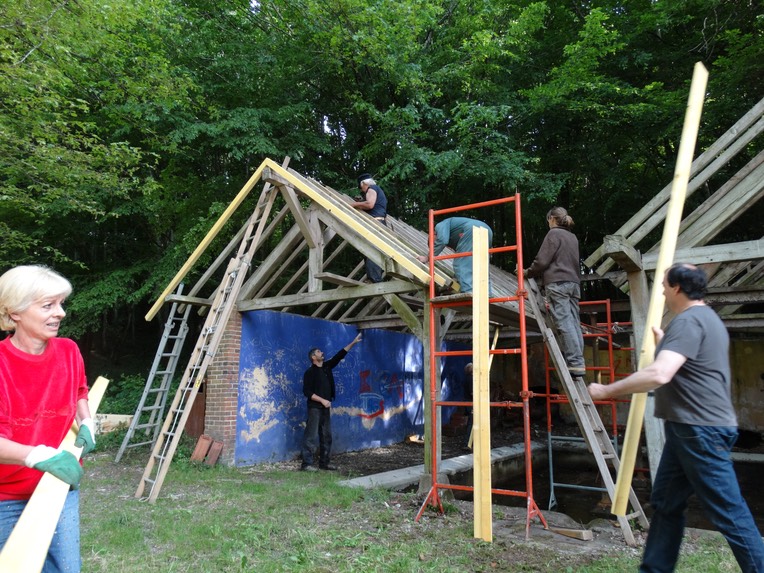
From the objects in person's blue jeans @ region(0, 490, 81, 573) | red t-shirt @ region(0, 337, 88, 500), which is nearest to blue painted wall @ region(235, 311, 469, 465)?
person's blue jeans @ region(0, 490, 81, 573)

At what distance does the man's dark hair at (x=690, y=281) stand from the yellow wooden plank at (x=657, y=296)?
0.09 m

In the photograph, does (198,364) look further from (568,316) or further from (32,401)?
(32,401)

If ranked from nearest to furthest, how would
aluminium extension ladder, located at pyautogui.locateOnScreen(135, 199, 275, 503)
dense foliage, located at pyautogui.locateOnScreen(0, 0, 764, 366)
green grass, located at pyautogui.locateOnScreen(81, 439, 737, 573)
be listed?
green grass, located at pyautogui.locateOnScreen(81, 439, 737, 573) < aluminium extension ladder, located at pyautogui.locateOnScreen(135, 199, 275, 503) < dense foliage, located at pyautogui.locateOnScreen(0, 0, 764, 366)

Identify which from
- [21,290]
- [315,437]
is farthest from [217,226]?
[21,290]

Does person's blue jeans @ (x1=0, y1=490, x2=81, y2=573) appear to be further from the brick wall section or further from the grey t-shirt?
the brick wall section

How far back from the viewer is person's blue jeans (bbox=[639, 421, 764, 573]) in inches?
100.0

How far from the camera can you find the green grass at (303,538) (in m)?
4.06

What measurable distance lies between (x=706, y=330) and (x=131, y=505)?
19.0ft

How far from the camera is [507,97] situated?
43.5 ft

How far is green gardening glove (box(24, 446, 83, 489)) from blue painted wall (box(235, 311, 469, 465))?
7138mm

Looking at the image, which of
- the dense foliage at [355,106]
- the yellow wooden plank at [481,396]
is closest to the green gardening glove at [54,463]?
the yellow wooden plank at [481,396]

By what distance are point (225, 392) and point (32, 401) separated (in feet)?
22.7

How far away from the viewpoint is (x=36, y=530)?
1.79 metres

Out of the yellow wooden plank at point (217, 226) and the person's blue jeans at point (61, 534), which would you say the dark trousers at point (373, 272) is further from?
the person's blue jeans at point (61, 534)
